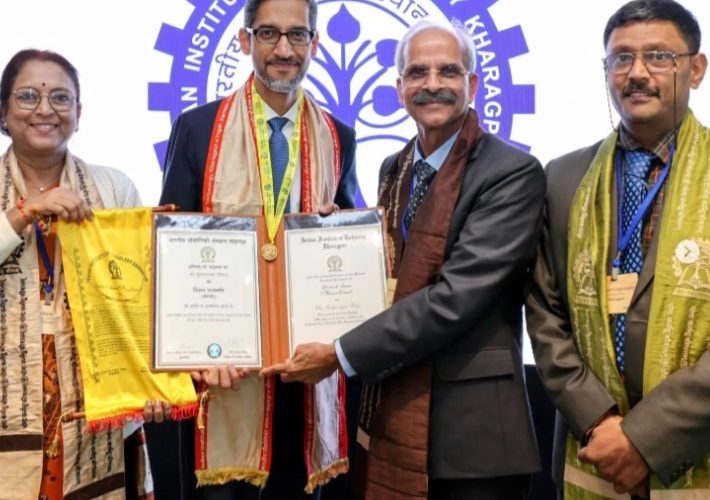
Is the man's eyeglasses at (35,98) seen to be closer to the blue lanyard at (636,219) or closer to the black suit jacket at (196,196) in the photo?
the black suit jacket at (196,196)

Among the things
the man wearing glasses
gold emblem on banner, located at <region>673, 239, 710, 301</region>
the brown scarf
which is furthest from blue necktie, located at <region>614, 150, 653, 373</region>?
the man wearing glasses

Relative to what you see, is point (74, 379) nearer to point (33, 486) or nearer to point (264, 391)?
point (33, 486)

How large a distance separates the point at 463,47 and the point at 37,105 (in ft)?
4.11

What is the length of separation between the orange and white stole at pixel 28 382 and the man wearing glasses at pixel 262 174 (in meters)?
0.35

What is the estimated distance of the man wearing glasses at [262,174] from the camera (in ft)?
8.64

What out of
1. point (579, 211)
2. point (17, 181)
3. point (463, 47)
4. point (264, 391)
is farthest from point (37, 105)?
point (579, 211)

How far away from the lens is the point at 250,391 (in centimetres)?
264

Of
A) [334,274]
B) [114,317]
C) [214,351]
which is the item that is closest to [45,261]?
[114,317]

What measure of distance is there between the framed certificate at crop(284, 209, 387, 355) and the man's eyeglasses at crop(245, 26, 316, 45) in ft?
1.92

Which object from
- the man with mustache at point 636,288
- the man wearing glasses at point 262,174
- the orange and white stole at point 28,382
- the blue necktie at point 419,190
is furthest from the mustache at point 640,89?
the orange and white stole at point 28,382

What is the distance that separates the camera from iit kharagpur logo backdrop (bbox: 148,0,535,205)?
3.55 m

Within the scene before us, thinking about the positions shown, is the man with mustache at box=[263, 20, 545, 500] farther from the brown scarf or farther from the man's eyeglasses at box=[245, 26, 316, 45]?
the man's eyeglasses at box=[245, 26, 316, 45]

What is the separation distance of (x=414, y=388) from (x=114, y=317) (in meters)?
0.88

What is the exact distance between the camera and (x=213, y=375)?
8.01 ft
